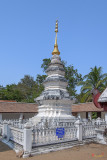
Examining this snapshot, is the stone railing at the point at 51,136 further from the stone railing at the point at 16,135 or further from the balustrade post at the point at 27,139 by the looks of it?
the stone railing at the point at 16,135

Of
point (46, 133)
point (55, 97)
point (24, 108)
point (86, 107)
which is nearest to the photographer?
point (46, 133)

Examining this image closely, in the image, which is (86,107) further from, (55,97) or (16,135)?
(16,135)

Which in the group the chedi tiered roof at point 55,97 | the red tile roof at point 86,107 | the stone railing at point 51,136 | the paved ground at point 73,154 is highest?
the chedi tiered roof at point 55,97

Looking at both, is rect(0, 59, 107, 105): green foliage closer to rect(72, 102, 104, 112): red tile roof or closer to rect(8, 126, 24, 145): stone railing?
rect(72, 102, 104, 112): red tile roof

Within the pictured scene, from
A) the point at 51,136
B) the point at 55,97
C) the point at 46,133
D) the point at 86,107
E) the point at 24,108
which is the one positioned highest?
the point at 55,97

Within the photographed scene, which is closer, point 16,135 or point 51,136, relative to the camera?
point 51,136

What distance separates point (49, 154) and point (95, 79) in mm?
22498

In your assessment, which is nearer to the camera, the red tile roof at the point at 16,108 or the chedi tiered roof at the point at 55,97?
the chedi tiered roof at the point at 55,97

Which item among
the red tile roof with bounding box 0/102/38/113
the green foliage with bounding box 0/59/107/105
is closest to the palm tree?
the green foliage with bounding box 0/59/107/105

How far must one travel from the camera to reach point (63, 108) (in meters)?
15.5

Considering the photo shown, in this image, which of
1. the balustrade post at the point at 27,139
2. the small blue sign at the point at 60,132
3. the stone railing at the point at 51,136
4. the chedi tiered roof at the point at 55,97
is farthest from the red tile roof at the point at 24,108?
the balustrade post at the point at 27,139

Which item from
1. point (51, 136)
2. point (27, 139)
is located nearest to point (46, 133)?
point (51, 136)

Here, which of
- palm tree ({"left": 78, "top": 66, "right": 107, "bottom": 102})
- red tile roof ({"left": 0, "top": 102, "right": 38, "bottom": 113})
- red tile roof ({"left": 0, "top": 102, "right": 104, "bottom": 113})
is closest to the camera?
red tile roof ({"left": 0, "top": 102, "right": 38, "bottom": 113})

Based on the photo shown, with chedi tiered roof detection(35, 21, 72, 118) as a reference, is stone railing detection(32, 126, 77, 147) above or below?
below
